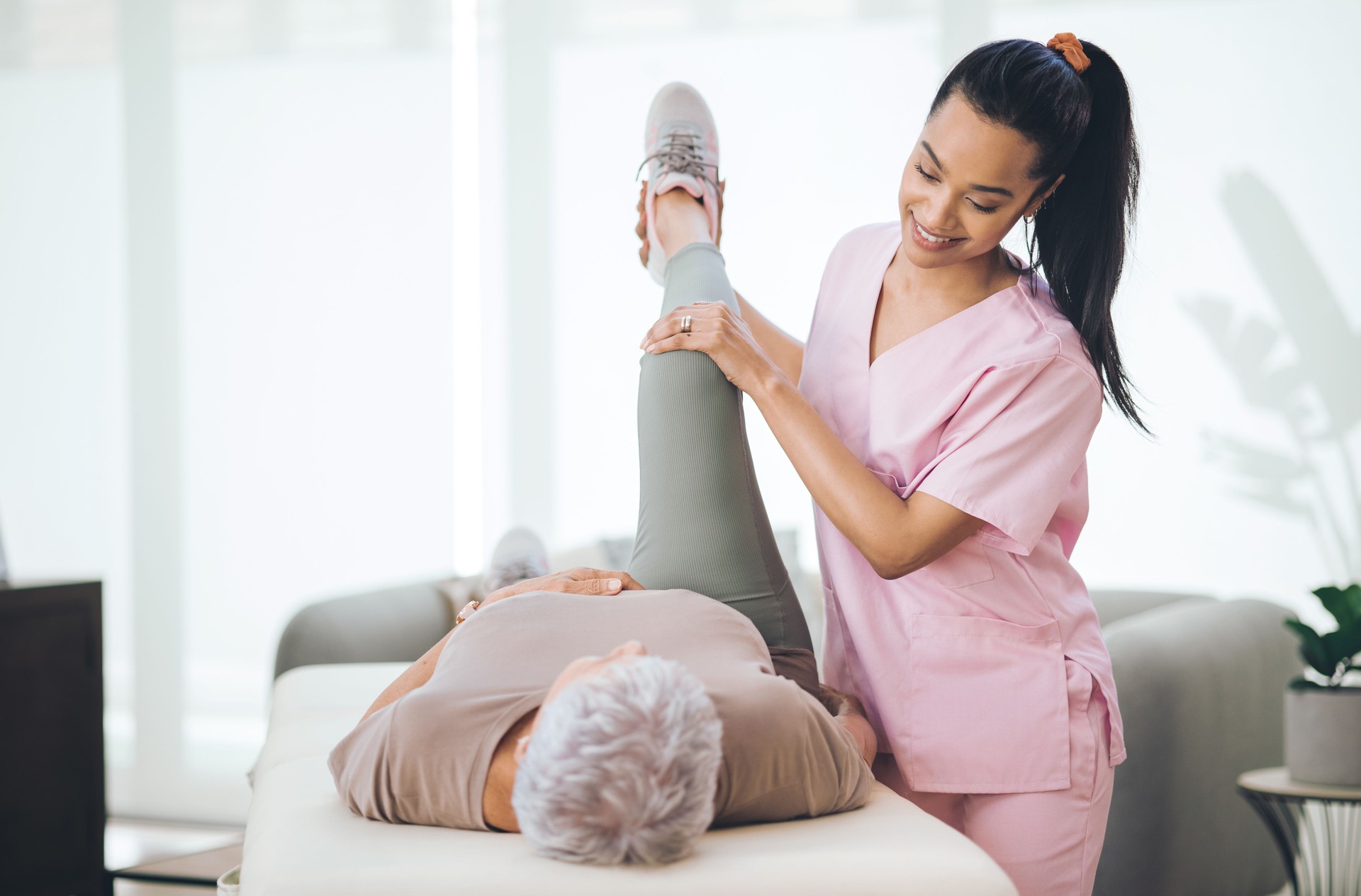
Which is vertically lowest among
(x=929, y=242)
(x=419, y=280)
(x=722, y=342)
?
(x=722, y=342)

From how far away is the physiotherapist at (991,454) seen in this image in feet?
3.97

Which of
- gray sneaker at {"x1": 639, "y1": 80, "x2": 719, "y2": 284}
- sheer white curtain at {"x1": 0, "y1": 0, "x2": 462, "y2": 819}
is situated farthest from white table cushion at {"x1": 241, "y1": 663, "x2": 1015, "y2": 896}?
sheer white curtain at {"x1": 0, "y1": 0, "x2": 462, "y2": 819}

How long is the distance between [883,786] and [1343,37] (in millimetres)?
2878

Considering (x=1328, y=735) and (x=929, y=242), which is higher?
(x=929, y=242)

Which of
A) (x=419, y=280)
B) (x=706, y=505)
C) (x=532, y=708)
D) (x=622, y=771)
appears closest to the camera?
(x=622, y=771)

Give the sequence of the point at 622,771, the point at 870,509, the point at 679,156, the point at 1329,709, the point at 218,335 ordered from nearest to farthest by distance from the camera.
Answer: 1. the point at 622,771
2. the point at 870,509
3. the point at 679,156
4. the point at 1329,709
5. the point at 218,335

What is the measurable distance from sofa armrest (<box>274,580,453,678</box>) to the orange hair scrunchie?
1962 mm

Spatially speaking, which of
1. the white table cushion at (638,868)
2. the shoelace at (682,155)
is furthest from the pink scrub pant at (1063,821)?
the shoelace at (682,155)

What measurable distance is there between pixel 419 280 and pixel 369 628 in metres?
1.46

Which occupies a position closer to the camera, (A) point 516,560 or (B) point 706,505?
(B) point 706,505

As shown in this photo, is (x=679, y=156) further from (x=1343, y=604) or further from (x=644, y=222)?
(x=1343, y=604)

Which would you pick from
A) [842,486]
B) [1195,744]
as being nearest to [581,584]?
[842,486]

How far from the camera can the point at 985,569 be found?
1.27 metres

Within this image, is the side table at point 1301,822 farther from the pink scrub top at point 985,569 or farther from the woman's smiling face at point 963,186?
the woman's smiling face at point 963,186
